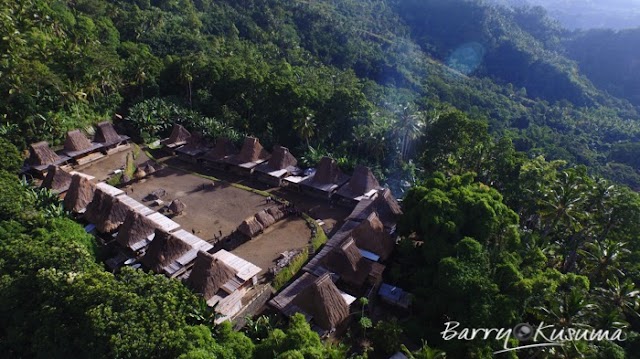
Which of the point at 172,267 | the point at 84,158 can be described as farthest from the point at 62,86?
the point at 172,267

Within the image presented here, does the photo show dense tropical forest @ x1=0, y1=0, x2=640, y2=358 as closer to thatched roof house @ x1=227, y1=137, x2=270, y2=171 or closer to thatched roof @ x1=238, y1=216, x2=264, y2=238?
thatched roof house @ x1=227, y1=137, x2=270, y2=171

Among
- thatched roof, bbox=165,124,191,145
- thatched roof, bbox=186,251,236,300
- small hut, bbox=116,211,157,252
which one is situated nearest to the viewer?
thatched roof, bbox=186,251,236,300

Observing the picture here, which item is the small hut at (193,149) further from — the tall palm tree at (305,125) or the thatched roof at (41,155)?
the thatched roof at (41,155)

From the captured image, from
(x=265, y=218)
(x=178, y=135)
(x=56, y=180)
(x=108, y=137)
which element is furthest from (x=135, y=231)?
(x=108, y=137)

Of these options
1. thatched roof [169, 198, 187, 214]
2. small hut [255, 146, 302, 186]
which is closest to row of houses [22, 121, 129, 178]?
thatched roof [169, 198, 187, 214]

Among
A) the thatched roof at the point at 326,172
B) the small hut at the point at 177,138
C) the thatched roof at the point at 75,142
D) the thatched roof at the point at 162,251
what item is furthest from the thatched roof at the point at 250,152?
the thatched roof at the point at 75,142

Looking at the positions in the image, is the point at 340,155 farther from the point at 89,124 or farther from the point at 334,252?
the point at 89,124
